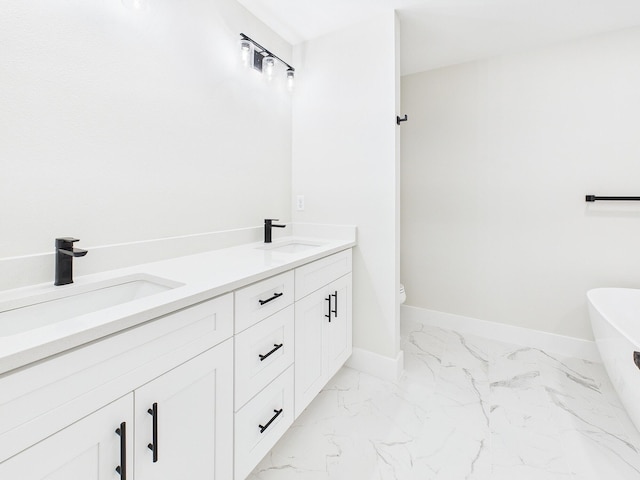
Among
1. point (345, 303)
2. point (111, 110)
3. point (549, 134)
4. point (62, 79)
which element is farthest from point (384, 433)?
point (549, 134)

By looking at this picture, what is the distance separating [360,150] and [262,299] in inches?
48.9

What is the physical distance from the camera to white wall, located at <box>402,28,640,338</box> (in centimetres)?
205

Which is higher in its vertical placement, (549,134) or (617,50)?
(617,50)

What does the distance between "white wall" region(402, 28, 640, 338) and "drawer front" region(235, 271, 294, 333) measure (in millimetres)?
1831

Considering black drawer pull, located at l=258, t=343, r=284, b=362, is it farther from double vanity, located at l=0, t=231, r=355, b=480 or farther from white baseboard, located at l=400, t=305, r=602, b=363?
white baseboard, located at l=400, t=305, r=602, b=363

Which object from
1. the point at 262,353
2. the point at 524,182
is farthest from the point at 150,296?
the point at 524,182

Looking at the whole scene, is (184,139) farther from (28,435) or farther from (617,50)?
(617,50)

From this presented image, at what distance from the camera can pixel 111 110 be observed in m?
1.17

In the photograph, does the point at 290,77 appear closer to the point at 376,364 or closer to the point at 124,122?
the point at 124,122

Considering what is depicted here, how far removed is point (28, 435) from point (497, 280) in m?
2.77

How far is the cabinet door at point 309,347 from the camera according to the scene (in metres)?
1.38

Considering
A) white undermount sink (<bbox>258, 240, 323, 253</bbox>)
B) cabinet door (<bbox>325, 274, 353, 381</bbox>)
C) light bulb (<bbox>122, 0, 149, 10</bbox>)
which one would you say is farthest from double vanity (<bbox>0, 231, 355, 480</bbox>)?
light bulb (<bbox>122, 0, 149, 10</bbox>)

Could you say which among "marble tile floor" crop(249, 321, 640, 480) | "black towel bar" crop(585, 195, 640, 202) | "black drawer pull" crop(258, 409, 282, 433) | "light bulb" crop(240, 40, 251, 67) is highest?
"light bulb" crop(240, 40, 251, 67)

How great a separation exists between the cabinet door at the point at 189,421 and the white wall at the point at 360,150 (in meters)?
1.18
